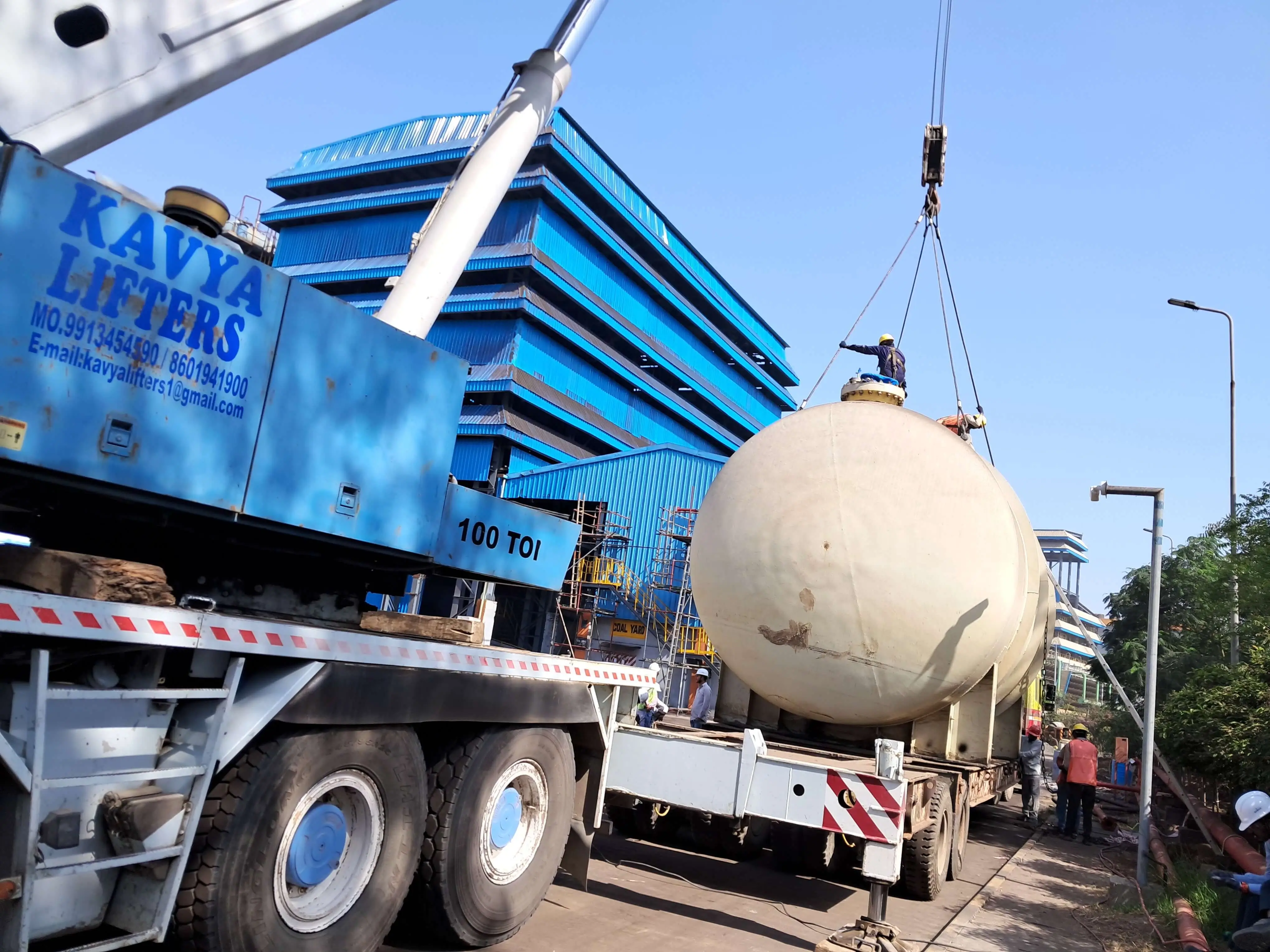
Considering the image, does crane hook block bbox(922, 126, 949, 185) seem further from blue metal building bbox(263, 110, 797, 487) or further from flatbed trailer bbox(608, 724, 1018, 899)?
blue metal building bbox(263, 110, 797, 487)

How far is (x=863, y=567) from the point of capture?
676 cm

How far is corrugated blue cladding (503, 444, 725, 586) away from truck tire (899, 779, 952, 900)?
25733 millimetres

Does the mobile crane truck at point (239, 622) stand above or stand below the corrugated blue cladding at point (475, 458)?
below

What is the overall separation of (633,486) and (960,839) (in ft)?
83.7

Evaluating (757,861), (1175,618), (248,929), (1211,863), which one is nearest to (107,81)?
(248,929)

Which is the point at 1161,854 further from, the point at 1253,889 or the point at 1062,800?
the point at 1253,889

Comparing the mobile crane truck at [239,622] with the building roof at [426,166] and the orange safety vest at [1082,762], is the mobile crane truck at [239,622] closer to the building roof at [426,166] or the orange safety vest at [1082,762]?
the orange safety vest at [1082,762]

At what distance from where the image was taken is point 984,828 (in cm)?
1282

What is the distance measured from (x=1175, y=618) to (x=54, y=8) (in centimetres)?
2584

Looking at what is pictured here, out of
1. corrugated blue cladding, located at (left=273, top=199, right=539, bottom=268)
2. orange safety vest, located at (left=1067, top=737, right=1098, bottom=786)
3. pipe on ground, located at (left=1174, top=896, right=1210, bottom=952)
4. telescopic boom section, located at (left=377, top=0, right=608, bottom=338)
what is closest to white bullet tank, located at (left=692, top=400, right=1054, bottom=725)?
pipe on ground, located at (left=1174, top=896, right=1210, bottom=952)

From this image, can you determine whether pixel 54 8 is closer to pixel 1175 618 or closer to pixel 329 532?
pixel 329 532

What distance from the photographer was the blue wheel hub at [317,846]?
3996 millimetres

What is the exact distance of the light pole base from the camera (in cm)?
554

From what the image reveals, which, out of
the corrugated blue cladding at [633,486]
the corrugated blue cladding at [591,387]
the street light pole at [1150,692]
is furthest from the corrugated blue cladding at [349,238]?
the street light pole at [1150,692]
